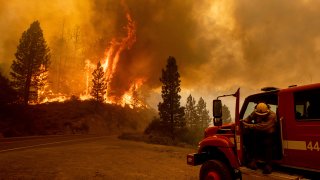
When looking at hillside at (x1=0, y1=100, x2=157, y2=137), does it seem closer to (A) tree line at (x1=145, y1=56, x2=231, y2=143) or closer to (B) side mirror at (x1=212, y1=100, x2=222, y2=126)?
(A) tree line at (x1=145, y1=56, x2=231, y2=143)

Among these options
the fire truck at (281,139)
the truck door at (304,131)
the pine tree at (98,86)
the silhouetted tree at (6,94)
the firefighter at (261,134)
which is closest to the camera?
the truck door at (304,131)

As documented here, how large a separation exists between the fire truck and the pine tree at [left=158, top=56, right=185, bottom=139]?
159 ft

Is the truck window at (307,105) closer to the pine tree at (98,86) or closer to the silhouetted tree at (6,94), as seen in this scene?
the silhouetted tree at (6,94)

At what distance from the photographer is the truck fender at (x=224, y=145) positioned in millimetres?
8297

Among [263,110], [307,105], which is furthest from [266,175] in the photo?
[307,105]

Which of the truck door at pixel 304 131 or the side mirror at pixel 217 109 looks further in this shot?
the side mirror at pixel 217 109

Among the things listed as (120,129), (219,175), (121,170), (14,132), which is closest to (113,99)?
(120,129)

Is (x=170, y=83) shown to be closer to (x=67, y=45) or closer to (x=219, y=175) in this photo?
(x=219, y=175)

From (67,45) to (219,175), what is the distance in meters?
112

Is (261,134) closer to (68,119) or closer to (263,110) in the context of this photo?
(263,110)

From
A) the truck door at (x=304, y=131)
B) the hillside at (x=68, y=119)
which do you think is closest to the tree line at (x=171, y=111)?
the hillside at (x=68, y=119)

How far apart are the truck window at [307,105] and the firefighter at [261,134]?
2.22ft

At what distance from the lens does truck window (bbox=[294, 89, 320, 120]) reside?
6.59m

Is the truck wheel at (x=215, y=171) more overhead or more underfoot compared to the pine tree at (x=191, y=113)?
more underfoot
